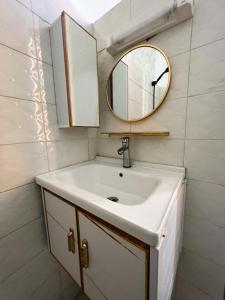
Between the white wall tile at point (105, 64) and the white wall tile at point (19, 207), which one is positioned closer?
the white wall tile at point (19, 207)

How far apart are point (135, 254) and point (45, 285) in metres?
0.95

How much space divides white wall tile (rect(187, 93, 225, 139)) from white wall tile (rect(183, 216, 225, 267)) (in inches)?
19.6

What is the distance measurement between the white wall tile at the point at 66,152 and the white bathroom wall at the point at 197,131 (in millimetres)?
462

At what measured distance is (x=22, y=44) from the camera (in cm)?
71

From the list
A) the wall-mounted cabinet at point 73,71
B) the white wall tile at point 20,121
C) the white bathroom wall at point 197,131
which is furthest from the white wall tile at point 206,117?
the white wall tile at point 20,121

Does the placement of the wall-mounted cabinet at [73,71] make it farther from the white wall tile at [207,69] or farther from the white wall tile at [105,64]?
the white wall tile at [207,69]

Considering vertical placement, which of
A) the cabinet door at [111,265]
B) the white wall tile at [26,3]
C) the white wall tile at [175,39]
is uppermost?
the white wall tile at [26,3]

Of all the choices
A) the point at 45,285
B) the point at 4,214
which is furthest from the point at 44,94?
the point at 45,285

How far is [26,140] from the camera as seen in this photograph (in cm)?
76

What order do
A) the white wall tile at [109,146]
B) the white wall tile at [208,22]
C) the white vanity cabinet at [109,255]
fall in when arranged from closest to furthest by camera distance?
the white vanity cabinet at [109,255] → the white wall tile at [208,22] → the white wall tile at [109,146]

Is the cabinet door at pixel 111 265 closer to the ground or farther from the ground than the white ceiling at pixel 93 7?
closer to the ground

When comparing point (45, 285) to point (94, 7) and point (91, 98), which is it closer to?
point (91, 98)

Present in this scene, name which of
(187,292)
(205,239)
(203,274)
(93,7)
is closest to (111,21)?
(93,7)

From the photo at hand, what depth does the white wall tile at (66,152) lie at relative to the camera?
2.95 ft
